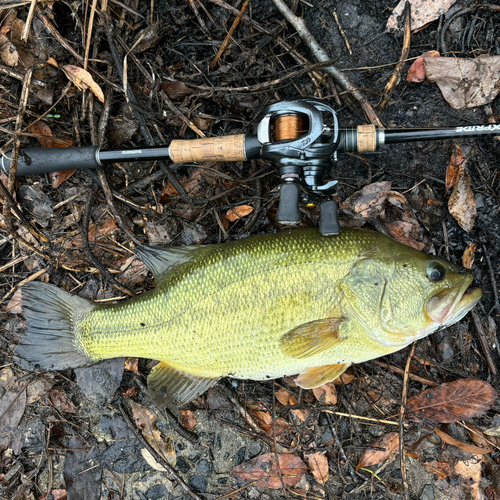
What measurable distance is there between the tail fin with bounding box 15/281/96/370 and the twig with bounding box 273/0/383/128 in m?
2.63

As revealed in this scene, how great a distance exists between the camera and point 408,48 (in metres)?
2.89

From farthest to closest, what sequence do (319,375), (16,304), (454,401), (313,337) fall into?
(16,304) → (454,401) → (319,375) → (313,337)

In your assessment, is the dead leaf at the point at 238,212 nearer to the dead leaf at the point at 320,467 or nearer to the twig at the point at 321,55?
the twig at the point at 321,55

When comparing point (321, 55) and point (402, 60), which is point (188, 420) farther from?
point (402, 60)

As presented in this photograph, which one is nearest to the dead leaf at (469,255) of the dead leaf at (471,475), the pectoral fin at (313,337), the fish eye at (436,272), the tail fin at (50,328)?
the fish eye at (436,272)

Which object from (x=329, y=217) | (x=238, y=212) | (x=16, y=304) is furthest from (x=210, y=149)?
(x=16, y=304)

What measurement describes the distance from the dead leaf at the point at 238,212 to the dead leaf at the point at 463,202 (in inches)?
62.0

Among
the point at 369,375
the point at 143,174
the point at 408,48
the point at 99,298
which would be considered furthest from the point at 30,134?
the point at 369,375

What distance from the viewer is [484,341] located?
2.92m

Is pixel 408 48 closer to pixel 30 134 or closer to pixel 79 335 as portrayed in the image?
pixel 30 134

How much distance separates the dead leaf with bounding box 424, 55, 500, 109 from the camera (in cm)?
287

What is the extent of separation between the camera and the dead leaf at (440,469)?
9.78ft

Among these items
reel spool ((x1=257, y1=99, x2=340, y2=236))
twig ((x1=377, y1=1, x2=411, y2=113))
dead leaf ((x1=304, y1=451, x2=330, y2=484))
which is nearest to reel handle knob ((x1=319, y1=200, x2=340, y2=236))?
reel spool ((x1=257, y1=99, x2=340, y2=236))

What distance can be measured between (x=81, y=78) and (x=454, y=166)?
2979 mm
